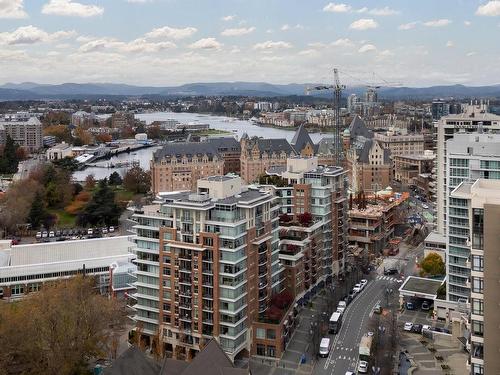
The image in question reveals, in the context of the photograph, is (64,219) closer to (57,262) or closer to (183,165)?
(183,165)

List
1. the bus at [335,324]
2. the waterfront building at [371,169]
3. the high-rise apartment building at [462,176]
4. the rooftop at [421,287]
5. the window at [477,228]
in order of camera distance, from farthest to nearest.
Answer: the waterfront building at [371,169] → the rooftop at [421,287] → the bus at [335,324] → the high-rise apartment building at [462,176] → the window at [477,228]

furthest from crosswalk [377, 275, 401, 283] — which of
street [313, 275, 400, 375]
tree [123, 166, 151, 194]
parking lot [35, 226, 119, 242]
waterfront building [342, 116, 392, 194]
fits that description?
tree [123, 166, 151, 194]

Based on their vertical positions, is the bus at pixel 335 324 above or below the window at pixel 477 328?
below

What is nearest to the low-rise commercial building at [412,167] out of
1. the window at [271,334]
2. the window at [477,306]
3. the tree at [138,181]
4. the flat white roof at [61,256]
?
the tree at [138,181]

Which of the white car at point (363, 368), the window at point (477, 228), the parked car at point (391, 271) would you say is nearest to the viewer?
the window at point (477, 228)

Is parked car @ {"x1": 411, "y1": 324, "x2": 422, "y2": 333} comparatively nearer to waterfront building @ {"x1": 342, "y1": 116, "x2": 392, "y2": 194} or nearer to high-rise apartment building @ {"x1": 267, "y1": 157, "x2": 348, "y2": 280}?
high-rise apartment building @ {"x1": 267, "y1": 157, "x2": 348, "y2": 280}

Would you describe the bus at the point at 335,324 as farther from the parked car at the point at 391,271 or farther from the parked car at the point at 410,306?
the parked car at the point at 391,271

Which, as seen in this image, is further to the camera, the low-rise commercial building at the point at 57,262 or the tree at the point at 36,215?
the tree at the point at 36,215
